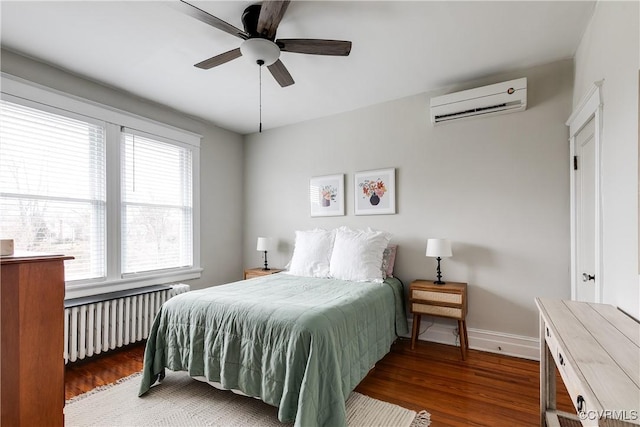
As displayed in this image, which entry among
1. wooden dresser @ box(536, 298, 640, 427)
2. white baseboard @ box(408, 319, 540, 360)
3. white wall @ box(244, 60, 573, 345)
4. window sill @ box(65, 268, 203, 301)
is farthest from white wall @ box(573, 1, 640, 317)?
window sill @ box(65, 268, 203, 301)

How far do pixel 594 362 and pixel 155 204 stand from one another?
3.87 metres

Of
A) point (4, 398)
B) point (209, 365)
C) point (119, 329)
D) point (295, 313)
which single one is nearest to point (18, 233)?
point (119, 329)

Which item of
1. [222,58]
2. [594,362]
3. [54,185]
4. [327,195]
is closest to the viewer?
[594,362]

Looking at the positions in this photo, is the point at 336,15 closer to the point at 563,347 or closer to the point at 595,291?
the point at 563,347

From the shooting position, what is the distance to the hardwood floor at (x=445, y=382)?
200 centimetres

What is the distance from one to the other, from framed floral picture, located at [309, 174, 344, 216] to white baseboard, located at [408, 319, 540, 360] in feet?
5.21

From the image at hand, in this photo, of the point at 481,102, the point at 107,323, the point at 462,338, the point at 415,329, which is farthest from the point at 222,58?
the point at 462,338

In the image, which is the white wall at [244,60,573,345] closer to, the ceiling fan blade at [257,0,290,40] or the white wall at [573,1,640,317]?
the white wall at [573,1,640,317]

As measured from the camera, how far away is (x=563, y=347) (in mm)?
1074

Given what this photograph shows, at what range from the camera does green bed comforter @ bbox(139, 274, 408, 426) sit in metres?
1.73

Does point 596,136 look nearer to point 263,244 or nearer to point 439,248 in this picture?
point 439,248

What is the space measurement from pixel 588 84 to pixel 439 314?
216 cm

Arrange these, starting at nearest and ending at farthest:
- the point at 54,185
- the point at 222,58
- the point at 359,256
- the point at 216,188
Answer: the point at 222,58 → the point at 54,185 → the point at 359,256 → the point at 216,188

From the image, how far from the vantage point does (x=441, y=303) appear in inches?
113
